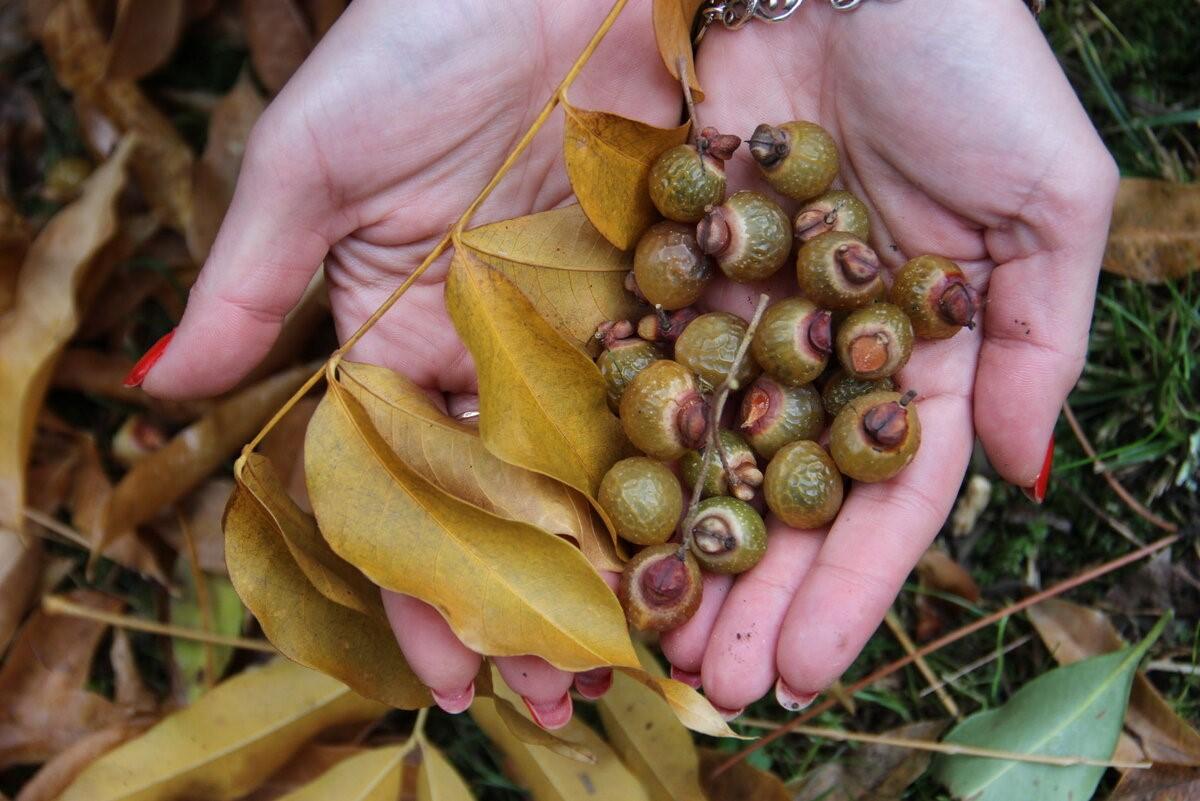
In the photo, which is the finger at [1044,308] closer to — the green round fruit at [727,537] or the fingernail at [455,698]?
the green round fruit at [727,537]

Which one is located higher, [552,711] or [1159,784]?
[552,711]

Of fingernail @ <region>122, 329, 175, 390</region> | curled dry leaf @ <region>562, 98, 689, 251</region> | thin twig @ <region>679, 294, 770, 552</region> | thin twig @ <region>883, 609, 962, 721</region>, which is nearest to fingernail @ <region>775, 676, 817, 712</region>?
thin twig @ <region>679, 294, 770, 552</region>

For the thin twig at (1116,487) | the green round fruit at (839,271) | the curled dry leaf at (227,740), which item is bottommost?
the thin twig at (1116,487)

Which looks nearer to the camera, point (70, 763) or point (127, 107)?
point (70, 763)

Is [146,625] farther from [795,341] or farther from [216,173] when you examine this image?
[795,341]

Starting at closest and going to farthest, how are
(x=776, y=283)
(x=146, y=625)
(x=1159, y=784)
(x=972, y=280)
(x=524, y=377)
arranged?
Result: (x=524, y=377) < (x=972, y=280) < (x=776, y=283) < (x=1159, y=784) < (x=146, y=625)

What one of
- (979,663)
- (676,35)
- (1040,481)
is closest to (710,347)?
(676,35)

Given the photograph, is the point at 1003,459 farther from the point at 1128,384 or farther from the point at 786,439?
the point at 1128,384

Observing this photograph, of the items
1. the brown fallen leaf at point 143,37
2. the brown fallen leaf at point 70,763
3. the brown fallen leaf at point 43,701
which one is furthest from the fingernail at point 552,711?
the brown fallen leaf at point 143,37

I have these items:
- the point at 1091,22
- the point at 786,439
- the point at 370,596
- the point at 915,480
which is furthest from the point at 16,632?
the point at 1091,22
